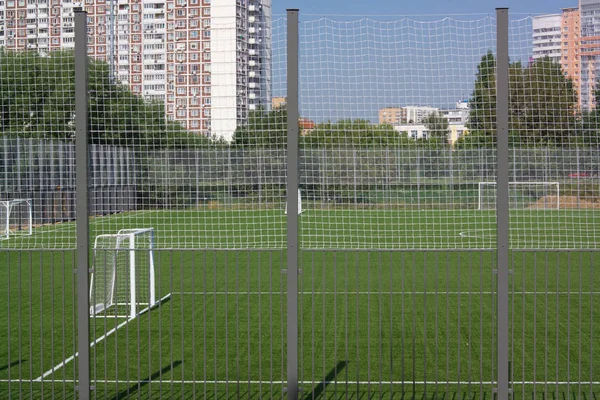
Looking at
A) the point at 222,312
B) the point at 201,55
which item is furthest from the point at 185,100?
the point at 222,312

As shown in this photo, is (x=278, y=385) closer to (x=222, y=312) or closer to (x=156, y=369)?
(x=156, y=369)

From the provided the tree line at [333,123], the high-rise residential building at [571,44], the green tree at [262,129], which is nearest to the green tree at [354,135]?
the tree line at [333,123]

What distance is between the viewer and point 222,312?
38.5ft

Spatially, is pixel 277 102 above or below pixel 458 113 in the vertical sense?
above

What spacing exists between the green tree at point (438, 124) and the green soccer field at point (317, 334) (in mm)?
785

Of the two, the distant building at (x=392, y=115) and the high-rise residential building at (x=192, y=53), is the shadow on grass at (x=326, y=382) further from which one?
the high-rise residential building at (x=192, y=53)

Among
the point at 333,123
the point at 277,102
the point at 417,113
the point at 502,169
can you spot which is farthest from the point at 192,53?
the point at 502,169

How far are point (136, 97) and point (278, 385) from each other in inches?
130

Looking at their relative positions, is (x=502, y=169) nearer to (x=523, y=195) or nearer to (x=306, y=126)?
(x=306, y=126)

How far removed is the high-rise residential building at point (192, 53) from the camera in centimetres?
604

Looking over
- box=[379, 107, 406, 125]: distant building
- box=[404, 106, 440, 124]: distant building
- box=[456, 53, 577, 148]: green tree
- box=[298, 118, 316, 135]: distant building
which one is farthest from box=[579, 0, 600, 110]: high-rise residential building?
box=[298, 118, 316, 135]: distant building

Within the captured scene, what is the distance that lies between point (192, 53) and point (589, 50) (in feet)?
11.3

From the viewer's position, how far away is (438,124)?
6.25 metres

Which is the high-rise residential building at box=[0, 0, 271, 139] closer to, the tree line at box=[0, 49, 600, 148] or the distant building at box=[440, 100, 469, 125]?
the tree line at box=[0, 49, 600, 148]
